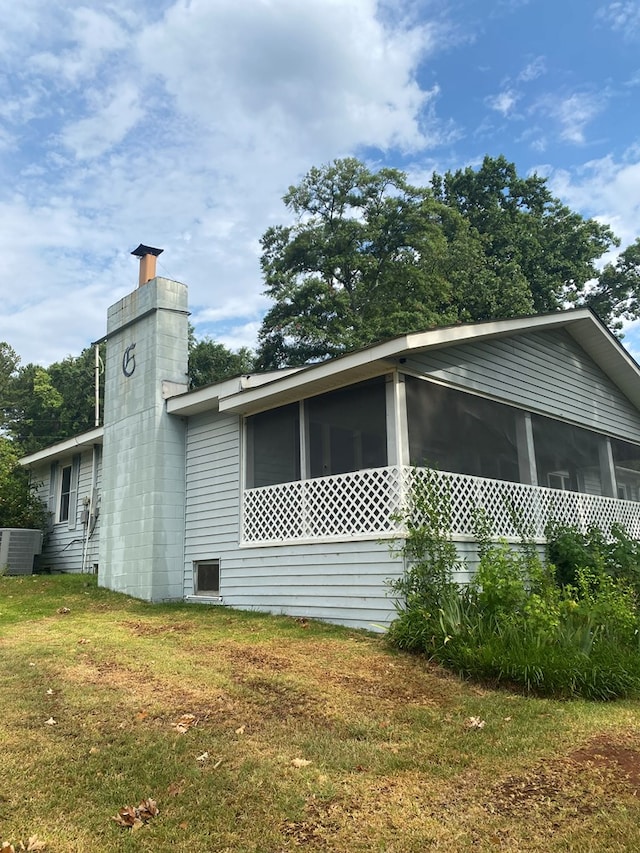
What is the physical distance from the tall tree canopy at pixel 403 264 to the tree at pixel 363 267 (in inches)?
1.9

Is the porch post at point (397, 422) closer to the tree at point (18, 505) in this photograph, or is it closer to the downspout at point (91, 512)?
the downspout at point (91, 512)

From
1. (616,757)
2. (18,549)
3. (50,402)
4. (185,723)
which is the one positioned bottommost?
(616,757)

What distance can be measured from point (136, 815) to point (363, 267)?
88.8 ft

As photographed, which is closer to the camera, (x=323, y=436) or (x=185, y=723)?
(x=185, y=723)

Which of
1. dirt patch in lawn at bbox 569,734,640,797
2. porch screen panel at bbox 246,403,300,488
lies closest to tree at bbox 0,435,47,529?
porch screen panel at bbox 246,403,300,488

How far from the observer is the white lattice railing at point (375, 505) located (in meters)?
8.15

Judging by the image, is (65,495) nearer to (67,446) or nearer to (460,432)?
(67,446)

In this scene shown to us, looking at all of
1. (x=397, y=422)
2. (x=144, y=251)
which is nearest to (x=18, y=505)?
(x=144, y=251)

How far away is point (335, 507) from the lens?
28.8 feet

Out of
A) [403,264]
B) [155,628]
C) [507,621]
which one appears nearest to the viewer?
[507,621]

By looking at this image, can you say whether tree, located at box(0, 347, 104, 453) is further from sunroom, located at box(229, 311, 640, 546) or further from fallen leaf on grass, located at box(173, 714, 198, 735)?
fallen leaf on grass, located at box(173, 714, 198, 735)

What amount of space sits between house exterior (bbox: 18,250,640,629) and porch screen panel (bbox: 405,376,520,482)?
1.3 inches

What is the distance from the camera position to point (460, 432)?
10203 mm

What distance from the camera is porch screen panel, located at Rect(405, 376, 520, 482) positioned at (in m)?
9.03
